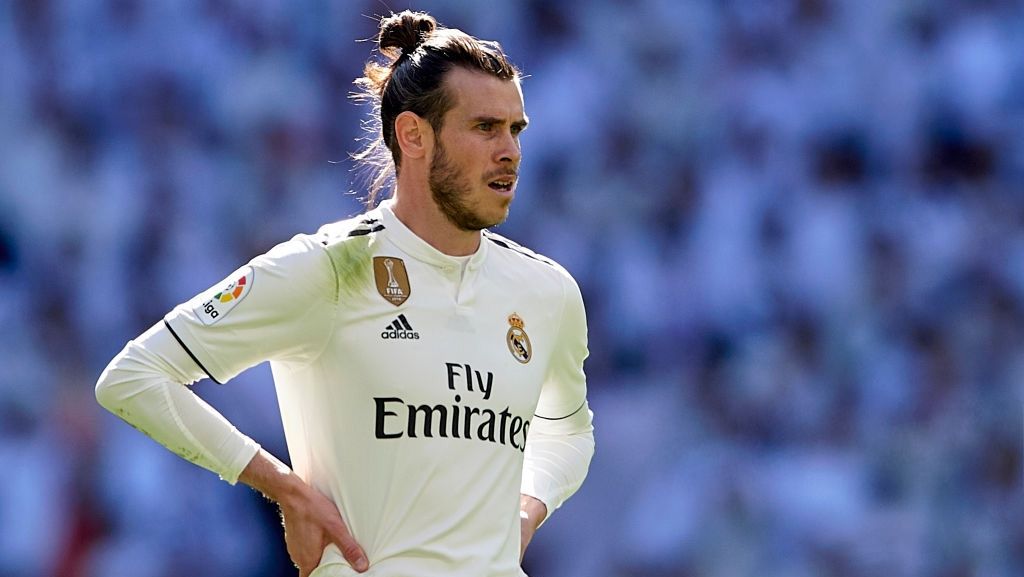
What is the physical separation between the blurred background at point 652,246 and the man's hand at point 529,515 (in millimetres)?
3126

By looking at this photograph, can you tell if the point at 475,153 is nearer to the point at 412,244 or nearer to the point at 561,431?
the point at 412,244

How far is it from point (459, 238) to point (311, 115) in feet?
14.6

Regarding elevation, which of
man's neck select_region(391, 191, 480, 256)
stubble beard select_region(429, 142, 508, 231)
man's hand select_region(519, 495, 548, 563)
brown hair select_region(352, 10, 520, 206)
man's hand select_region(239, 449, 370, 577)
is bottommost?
man's hand select_region(239, 449, 370, 577)

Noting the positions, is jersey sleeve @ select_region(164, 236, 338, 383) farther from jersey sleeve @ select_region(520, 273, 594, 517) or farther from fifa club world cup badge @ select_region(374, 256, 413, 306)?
jersey sleeve @ select_region(520, 273, 594, 517)

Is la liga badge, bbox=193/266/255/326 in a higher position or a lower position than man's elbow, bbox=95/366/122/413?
higher

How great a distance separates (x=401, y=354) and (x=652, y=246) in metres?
4.96

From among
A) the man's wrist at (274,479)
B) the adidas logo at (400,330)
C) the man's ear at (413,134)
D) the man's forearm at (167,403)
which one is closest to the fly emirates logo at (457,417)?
the adidas logo at (400,330)

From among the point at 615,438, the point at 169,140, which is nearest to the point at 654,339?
the point at 615,438

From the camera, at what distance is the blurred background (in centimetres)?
687

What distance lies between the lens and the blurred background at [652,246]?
687 cm

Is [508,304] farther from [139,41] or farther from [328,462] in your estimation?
[139,41]

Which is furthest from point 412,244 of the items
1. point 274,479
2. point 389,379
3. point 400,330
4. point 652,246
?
point 652,246

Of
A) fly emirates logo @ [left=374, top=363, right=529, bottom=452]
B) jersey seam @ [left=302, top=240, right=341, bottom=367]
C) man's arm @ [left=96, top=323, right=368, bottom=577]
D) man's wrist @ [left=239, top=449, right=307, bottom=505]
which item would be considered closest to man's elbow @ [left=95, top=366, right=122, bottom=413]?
man's arm @ [left=96, top=323, right=368, bottom=577]

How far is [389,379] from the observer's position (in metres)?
3.35
